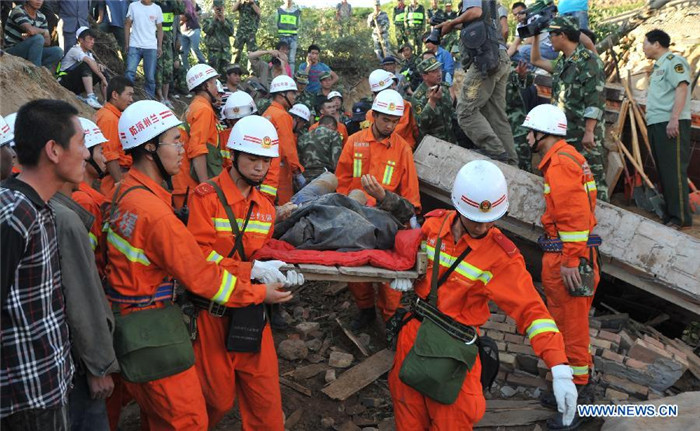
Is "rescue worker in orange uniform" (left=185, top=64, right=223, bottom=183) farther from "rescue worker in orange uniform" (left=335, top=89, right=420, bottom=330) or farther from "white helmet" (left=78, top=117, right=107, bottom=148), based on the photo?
"white helmet" (left=78, top=117, right=107, bottom=148)

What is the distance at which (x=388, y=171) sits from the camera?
600 centimetres

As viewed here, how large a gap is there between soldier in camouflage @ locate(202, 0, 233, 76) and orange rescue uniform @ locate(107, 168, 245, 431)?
9.97m

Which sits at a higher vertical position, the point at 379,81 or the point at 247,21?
the point at 379,81

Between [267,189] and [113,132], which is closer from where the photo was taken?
[113,132]

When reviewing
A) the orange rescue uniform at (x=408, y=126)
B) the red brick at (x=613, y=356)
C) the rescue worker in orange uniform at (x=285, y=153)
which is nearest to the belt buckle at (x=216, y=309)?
the rescue worker in orange uniform at (x=285, y=153)

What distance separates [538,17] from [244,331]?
20.8 ft

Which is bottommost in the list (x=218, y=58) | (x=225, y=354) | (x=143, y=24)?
(x=218, y=58)

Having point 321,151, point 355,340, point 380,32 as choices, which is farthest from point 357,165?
point 380,32

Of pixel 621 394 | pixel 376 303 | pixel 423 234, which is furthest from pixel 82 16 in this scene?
pixel 621 394

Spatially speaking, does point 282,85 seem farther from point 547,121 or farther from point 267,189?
point 547,121

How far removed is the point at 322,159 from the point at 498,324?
9.42ft

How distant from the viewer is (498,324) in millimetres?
6145

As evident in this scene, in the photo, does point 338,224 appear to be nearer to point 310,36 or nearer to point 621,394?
point 621,394

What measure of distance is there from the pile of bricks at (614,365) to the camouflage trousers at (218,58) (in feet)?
29.8
